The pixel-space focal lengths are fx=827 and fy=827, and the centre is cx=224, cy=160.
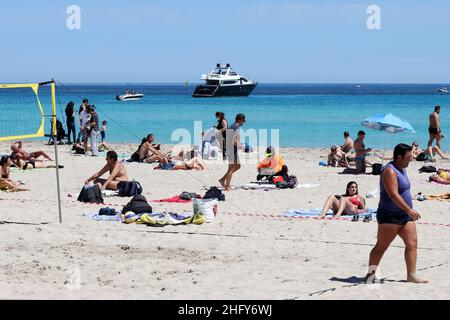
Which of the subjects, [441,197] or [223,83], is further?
[223,83]

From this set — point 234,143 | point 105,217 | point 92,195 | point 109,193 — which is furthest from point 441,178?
point 105,217

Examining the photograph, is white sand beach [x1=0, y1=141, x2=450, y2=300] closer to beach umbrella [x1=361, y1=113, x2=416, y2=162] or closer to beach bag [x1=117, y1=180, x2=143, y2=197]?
beach bag [x1=117, y1=180, x2=143, y2=197]

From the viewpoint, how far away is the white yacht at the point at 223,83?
81812 mm

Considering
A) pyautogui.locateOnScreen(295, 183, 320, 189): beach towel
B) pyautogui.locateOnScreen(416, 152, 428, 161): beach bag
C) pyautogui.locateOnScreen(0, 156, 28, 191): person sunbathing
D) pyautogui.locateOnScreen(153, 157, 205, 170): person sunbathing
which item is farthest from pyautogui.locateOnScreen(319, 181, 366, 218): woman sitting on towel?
pyautogui.locateOnScreen(416, 152, 428, 161): beach bag

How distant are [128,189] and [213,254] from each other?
4638mm

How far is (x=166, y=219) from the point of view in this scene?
1088cm

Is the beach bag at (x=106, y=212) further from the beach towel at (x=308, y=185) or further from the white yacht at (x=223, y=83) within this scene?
the white yacht at (x=223, y=83)

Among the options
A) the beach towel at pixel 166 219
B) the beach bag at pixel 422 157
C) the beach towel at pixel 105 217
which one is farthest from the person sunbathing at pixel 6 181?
the beach bag at pixel 422 157

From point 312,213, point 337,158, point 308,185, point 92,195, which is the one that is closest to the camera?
point 312,213

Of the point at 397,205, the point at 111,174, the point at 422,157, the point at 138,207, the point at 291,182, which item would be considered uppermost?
the point at 397,205

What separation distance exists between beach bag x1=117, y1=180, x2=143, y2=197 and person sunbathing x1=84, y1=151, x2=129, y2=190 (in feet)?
0.64

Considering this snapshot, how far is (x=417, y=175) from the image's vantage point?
1736 centimetres

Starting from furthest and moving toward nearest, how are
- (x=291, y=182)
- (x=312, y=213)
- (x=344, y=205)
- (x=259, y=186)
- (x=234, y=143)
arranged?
(x=291, y=182) < (x=259, y=186) < (x=234, y=143) < (x=312, y=213) < (x=344, y=205)

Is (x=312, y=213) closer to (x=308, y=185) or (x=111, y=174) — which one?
(x=308, y=185)
